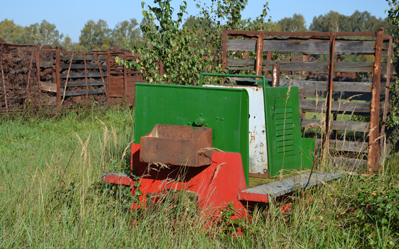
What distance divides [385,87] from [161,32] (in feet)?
11.7

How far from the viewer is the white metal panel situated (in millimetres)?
4293

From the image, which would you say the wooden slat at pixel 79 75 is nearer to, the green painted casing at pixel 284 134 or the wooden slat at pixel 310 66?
the wooden slat at pixel 310 66

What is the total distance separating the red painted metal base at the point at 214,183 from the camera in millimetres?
3590

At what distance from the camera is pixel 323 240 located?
131 inches

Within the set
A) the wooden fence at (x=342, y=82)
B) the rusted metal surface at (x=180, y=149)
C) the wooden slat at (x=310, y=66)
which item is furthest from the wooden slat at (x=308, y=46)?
the rusted metal surface at (x=180, y=149)

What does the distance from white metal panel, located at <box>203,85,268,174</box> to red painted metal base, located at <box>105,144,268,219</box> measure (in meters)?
0.80

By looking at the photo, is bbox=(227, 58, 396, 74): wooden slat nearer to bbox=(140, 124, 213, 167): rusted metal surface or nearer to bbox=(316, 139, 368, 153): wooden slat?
bbox=(316, 139, 368, 153): wooden slat

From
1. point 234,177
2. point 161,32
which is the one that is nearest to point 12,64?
point 161,32

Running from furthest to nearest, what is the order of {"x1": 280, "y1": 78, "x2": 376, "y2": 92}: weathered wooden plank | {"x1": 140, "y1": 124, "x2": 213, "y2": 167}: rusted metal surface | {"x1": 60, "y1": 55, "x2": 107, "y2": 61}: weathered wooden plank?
{"x1": 60, "y1": 55, "x2": 107, "y2": 61}: weathered wooden plank
{"x1": 280, "y1": 78, "x2": 376, "y2": 92}: weathered wooden plank
{"x1": 140, "y1": 124, "x2": 213, "y2": 167}: rusted metal surface

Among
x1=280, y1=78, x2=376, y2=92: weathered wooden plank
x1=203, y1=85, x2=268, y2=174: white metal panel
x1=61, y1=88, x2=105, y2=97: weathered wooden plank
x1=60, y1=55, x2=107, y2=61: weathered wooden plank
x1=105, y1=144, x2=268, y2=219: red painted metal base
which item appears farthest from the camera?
x1=60, y1=55, x2=107, y2=61: weathered wooden plank

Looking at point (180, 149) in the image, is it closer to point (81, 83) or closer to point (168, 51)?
point (168, 51)

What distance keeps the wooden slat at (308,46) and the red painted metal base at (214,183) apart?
118 inches

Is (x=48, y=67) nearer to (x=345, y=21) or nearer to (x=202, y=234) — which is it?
(x=202, y=234)

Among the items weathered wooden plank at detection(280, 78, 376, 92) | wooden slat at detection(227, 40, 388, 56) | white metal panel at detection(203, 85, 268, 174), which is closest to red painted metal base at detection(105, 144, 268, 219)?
white metal panel at detection(203, 85, 268, 174)
